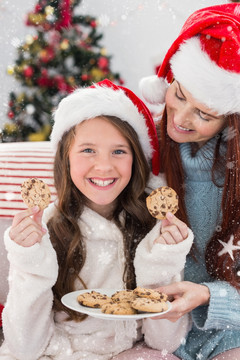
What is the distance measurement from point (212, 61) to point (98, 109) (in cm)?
35

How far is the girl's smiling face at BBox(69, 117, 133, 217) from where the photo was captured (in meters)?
1.27

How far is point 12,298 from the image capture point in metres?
1.26

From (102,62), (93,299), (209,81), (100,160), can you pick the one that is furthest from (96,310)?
(102,62)

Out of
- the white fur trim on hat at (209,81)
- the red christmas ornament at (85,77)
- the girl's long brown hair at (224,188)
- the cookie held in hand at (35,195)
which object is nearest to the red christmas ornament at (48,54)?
the red christmas ornament at (85,77)

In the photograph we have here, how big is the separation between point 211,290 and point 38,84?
184 cm

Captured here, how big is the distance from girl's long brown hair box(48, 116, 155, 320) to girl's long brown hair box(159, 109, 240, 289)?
103 mm

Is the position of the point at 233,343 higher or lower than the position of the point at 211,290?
lower

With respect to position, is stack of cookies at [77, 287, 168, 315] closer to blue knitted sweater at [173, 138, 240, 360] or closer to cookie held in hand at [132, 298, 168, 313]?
cookie held in hand at [132, 298, 168, 313]

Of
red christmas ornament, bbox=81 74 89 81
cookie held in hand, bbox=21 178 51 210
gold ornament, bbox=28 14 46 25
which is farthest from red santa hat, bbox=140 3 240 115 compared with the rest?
gold ornament, bbox=28 14 46 25

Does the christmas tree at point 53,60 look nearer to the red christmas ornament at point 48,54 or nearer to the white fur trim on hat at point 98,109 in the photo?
the red christmas ornament at point 48,54

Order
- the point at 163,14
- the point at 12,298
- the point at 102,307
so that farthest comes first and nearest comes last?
the point at 163,14 → the point at 12,298 → the point at 102,307

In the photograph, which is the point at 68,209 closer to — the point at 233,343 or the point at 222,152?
the point at 222,152

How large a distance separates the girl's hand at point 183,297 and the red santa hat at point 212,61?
0.50 meters

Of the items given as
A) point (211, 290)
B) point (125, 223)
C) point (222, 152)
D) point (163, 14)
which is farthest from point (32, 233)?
point (163, 14)
